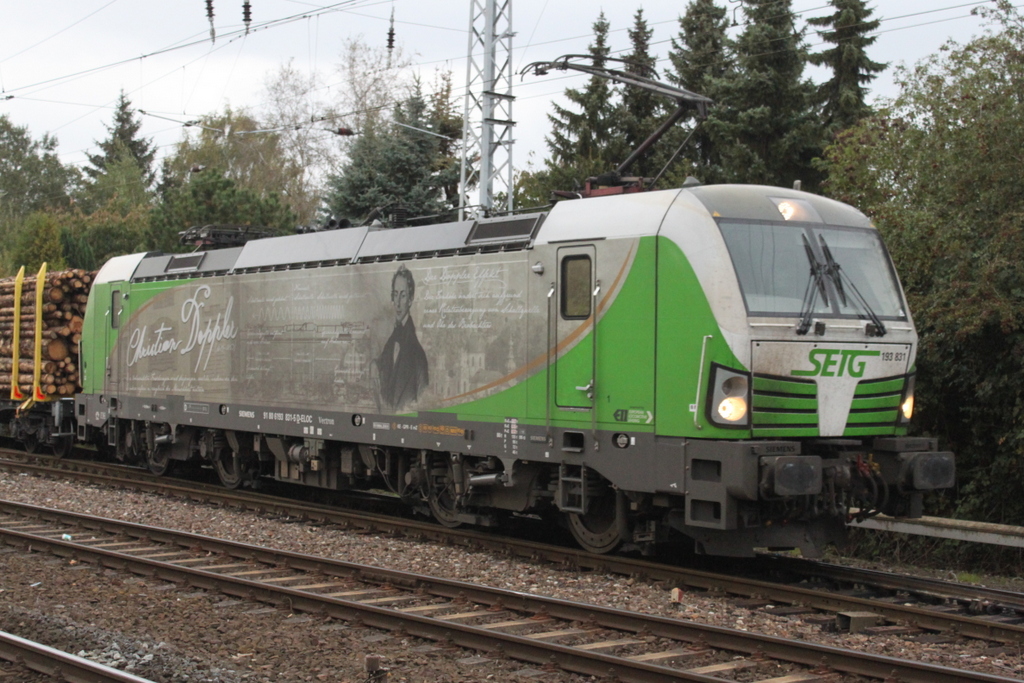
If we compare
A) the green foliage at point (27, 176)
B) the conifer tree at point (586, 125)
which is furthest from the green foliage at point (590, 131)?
the green foliage at point (27, 176)

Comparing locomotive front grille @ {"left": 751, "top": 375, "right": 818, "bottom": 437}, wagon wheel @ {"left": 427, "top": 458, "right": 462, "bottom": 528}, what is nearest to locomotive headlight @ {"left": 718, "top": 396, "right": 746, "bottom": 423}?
locomotive front grille @ {"left": 751, "top": 375, "right": 818, "bottom": 437}

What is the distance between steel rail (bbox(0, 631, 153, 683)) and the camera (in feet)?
20.6

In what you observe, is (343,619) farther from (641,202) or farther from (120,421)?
(120,421)

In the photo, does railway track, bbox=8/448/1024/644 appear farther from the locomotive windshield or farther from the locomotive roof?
the locomotive roof

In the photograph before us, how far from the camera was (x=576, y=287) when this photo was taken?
32.4 feet

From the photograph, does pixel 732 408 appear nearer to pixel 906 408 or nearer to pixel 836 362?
pixel 836 362

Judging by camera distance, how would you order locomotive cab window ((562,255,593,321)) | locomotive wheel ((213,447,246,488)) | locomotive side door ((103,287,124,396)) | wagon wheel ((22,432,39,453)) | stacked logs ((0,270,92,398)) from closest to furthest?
locomotive cab window ((562,255,593,321)) < locomotive wheel ((213,447,246,488)) < locomotive side door ((103,287,124,396)) < stacked logs ((0,270,92,398)) < wagon wheel ((22,432,39,453))

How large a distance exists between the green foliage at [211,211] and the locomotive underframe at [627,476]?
19310 mm

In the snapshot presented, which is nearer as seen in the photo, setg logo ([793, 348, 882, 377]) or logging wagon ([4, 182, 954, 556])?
logging wagon ([4, 182, 954, 556])

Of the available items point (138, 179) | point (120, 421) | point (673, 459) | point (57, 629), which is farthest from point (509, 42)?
point (138, 179)

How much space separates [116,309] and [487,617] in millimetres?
11134

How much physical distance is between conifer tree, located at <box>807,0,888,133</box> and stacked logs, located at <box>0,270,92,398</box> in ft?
76.1

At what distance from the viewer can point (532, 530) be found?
39.1ft

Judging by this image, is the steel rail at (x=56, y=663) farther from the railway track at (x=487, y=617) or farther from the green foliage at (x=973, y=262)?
the green foliage at (x=973, y=262)
